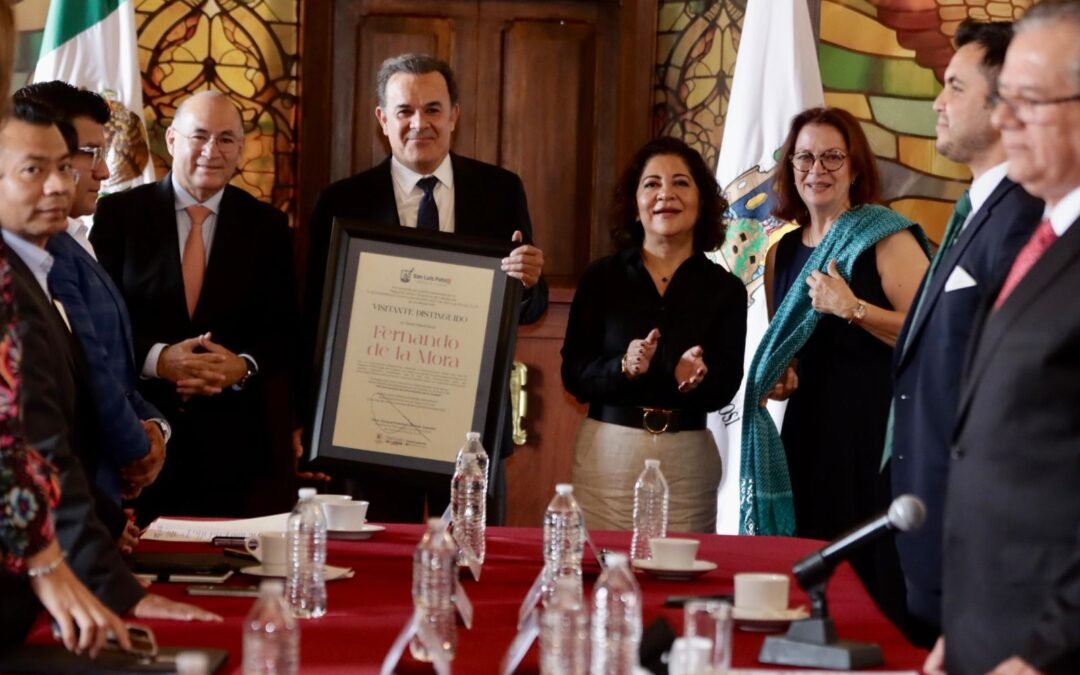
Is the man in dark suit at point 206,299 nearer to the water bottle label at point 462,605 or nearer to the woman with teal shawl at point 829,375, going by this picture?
the woman with teal shawl at point 829,375

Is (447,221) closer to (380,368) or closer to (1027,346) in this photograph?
(380,368)

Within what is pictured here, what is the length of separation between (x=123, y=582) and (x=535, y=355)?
12.0ft

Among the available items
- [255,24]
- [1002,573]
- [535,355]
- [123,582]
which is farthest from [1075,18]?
[255,24]

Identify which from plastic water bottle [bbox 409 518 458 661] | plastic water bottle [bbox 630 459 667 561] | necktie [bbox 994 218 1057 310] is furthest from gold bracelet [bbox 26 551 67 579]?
necktie [bbox 994 218 1057 310]

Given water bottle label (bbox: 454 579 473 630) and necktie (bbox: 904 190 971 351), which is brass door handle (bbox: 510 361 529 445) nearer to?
necktie (bbox: 904 190 971 351)

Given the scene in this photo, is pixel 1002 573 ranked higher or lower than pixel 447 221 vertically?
lower

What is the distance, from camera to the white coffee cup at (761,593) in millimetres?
2305

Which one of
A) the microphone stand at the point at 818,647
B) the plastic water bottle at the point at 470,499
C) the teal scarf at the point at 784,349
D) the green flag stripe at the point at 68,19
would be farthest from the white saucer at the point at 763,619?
the green flag stripe at the point at 68,19

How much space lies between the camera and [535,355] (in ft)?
19.1

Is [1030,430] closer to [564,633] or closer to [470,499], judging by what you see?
[564,633]

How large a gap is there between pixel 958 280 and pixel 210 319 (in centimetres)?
232

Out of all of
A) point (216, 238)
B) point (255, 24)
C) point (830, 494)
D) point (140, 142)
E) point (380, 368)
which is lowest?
point (830, 494)

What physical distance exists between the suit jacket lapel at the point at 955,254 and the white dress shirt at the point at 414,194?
1.72 m

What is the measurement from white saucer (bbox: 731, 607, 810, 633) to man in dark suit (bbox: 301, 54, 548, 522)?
1882mm
